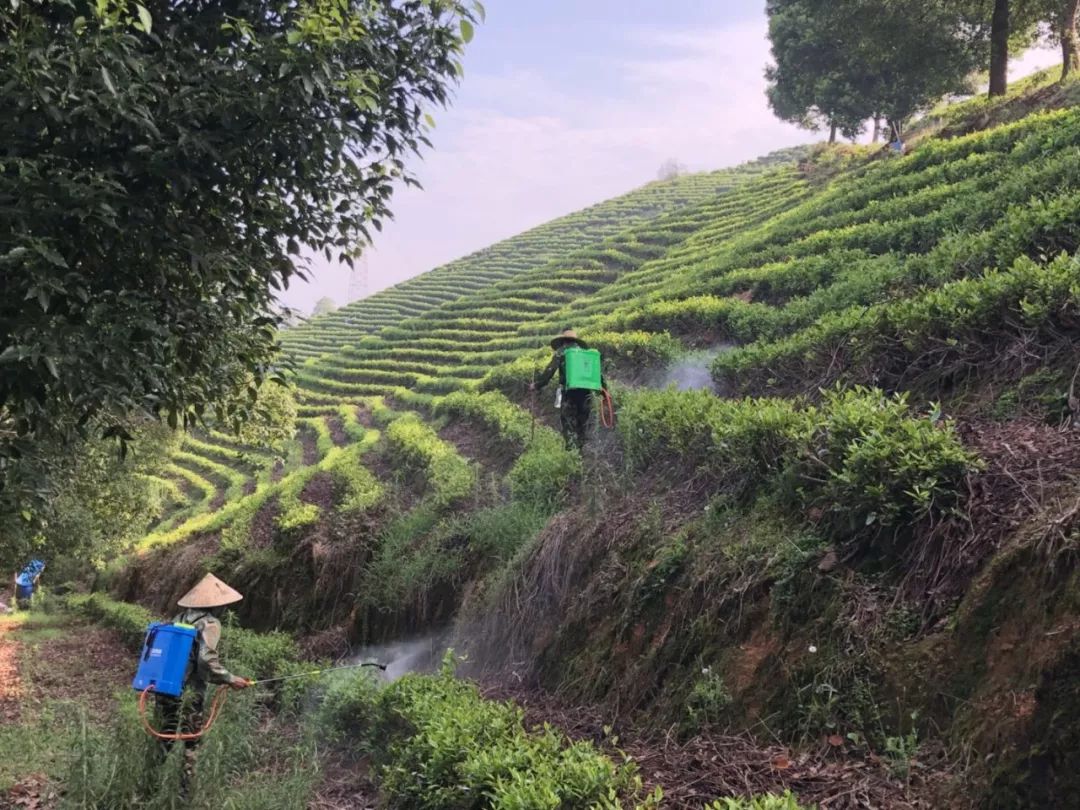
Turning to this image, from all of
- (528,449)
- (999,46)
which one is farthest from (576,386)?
(999,46)

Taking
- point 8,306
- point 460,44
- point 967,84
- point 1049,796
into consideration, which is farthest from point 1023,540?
point 967,84

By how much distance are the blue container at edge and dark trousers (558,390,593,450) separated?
4.96 m

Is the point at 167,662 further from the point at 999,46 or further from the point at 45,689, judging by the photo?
the point at 999,46


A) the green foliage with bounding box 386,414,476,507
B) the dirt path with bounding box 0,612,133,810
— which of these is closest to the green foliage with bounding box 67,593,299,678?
the dirt path with bounding box 0,612,133,810

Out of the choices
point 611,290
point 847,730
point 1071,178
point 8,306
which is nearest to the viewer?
point 8,306

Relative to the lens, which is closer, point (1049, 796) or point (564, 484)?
point (1049, 796)

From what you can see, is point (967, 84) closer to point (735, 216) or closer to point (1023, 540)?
point (735, 216)

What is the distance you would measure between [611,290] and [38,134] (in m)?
19.4

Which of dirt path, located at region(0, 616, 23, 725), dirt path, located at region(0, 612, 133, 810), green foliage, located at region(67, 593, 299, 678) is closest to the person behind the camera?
dirt path, located at region(0, 612, 133, 810)

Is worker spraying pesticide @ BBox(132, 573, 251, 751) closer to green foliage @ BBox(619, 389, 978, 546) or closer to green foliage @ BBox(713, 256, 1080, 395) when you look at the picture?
green foliage @ BBox(619, 389, 978, 546)

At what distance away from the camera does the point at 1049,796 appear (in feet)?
8.69

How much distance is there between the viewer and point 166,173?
370 cm

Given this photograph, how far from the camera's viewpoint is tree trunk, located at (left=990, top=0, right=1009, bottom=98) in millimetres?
16263

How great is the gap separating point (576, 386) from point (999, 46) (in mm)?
14985
